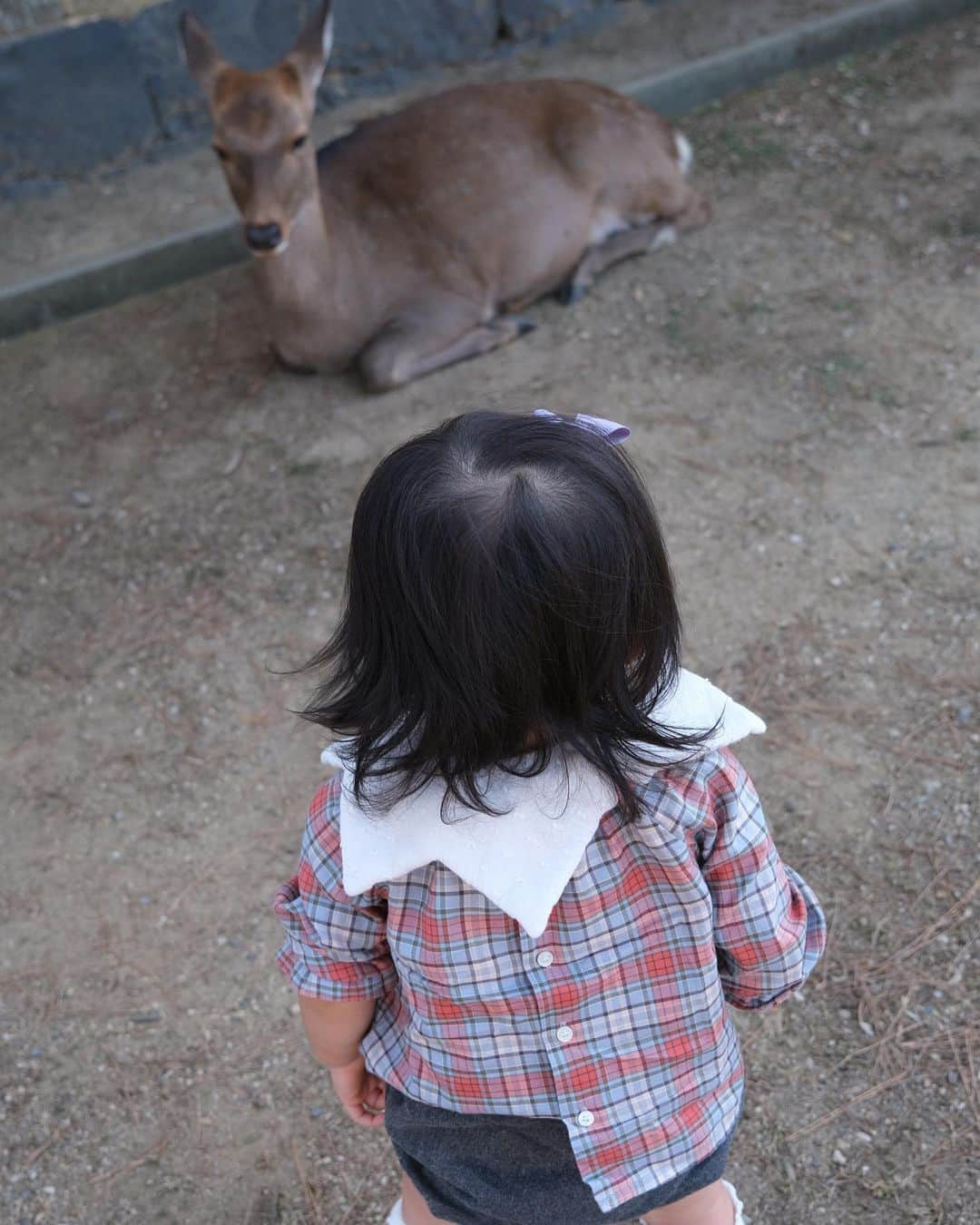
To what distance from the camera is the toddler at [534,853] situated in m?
1.17

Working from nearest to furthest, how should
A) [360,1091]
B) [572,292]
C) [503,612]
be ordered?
[503,612], [360,1091], [572,292]

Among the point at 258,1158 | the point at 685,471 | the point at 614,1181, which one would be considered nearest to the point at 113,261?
the point at 685,471

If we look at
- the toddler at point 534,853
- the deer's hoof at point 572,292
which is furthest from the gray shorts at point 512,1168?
the deer's hoof at point 572,292

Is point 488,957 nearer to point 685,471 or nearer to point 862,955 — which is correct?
point 862,955

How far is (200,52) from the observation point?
4.30 metres

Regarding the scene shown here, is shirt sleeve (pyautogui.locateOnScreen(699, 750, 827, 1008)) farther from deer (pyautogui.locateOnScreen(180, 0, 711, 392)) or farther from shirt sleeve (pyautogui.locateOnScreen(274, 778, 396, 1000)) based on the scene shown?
deer (pyautogui.locateOnScreen(180, 0, 711, 392))

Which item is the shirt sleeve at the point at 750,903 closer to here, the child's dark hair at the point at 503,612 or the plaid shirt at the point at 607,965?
the plaid shirt at the point at 607,965

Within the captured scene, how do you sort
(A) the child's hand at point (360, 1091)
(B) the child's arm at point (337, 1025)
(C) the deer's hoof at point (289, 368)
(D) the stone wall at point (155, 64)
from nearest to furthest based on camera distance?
(B) the child's arm at point (337, 1025)
(A) the child's hand at point (360, 1091)
(C) the deer's hoof at point (289, 368)
(D) the stone wall at point (155, 64)

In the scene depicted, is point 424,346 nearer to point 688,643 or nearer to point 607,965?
point 688,643

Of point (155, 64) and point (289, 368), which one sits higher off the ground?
point (155, 64)

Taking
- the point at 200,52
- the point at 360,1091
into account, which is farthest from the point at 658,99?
the point at 360,1091

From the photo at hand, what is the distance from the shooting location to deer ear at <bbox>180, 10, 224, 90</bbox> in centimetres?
427

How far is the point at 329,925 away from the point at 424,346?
3.15m

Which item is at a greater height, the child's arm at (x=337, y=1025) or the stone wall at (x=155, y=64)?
the child's arm at (x=337, y=1025)
